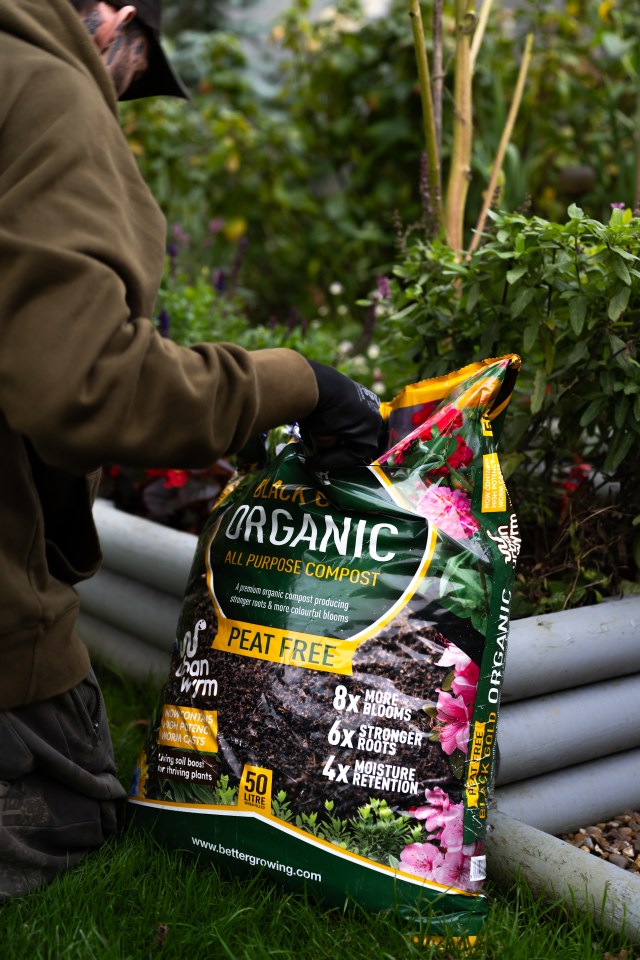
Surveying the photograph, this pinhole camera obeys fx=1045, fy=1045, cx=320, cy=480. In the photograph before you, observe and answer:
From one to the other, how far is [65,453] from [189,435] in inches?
6.2

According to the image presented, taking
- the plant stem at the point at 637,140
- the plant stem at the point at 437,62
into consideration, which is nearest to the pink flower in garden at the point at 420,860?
the plant stem at the point at 637,140

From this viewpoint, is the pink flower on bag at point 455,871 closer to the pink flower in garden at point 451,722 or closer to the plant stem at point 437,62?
the pink flower in garden at point 451,722

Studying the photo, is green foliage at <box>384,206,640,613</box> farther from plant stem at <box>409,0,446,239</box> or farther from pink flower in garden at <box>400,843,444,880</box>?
pink flower in garden at <box>400,843,444,880</box>

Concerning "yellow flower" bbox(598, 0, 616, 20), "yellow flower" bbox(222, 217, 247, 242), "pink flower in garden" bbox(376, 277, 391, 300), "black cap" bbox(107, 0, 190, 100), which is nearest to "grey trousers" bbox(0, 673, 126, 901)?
"black cap" bbox(107, 0, 190, 100)

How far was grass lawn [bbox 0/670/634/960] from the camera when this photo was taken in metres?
1.52

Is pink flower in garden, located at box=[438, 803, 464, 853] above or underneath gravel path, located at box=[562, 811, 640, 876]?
above

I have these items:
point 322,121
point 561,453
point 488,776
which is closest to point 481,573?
point 488,776

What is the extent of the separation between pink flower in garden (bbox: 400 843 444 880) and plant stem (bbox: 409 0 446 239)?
1.67m

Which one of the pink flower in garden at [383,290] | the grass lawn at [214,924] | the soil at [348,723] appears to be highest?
the pink flower in garden at [383,290]

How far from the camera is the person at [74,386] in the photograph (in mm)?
1226

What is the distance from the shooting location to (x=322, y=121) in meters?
5.86

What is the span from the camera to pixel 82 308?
4.00 feet

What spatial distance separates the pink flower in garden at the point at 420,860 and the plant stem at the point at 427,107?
167 cm

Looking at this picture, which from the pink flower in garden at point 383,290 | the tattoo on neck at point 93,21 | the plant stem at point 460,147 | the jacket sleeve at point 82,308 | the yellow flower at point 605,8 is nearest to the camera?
the jacket sleeve at point 82,308
